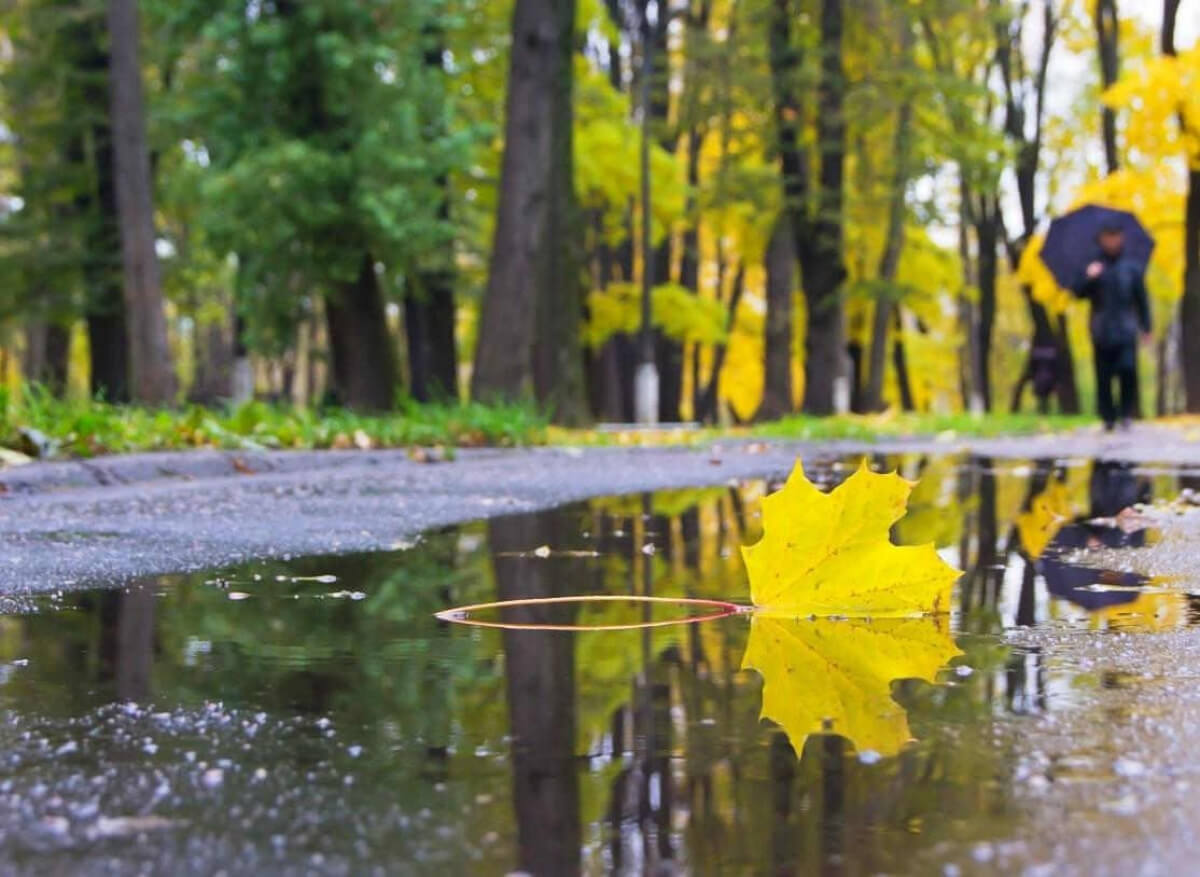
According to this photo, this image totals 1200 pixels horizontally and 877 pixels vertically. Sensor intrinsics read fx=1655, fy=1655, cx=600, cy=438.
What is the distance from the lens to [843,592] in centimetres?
391

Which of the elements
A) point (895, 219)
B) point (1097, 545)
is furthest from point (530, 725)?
point (895, 219)

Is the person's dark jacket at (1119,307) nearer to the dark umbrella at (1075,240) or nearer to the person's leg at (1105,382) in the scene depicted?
the person's leg at (1105,382)

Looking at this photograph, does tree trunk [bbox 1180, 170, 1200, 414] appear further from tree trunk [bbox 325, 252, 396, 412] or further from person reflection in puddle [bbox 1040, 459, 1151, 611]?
person reflection in puddle [bbox 1040, 459, 1151, 611]

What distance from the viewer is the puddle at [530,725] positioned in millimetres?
2088

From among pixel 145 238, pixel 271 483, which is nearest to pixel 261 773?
pixel 271 483

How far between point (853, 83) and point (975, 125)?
2.23 meters

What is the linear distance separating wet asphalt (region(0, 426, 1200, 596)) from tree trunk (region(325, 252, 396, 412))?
747cm

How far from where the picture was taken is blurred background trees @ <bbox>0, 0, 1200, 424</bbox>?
61.7ft

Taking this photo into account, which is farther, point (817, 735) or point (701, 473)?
point (701, 473)

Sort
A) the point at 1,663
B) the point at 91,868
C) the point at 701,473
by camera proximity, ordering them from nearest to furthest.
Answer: the point at 91,868, the point at 1,663, the point at 701,473

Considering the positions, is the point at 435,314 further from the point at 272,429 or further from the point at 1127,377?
the point at 272,429

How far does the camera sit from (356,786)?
238cm

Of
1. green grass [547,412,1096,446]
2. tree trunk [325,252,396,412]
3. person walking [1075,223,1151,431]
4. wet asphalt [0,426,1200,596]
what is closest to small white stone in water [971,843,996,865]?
wet asphalt [0,426,1200,596]

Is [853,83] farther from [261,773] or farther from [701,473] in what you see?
[261,773]
